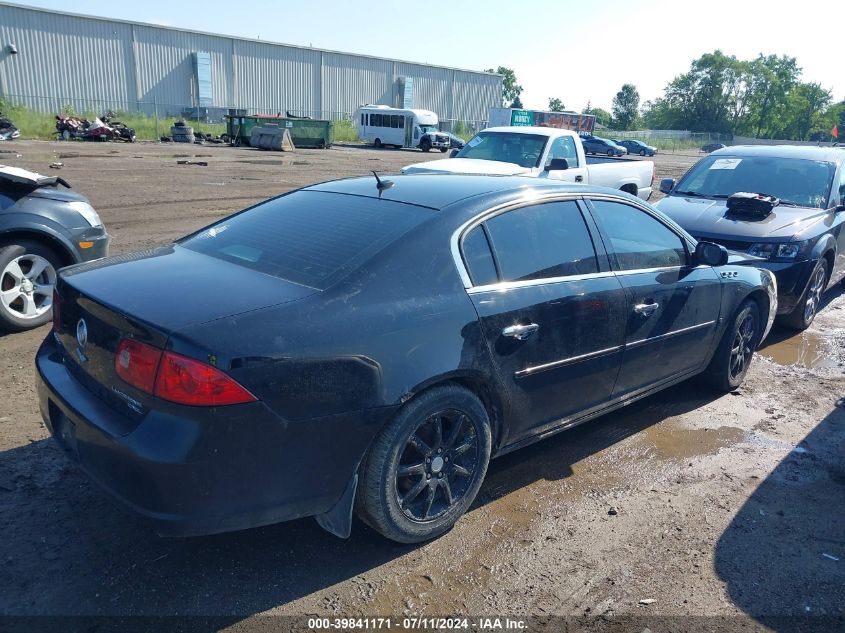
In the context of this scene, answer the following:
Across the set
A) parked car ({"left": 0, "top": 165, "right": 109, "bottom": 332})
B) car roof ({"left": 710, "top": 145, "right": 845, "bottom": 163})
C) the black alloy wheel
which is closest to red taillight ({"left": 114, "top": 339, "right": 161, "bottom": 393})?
the black alloy wheel

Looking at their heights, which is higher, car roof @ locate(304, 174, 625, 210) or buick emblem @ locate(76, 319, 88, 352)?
car roof @ locate(304, 174, 625, 210)

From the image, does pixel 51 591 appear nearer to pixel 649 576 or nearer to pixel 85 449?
pixel 85 449

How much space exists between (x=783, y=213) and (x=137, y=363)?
684cm

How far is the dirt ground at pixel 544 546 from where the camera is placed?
9.29 ft

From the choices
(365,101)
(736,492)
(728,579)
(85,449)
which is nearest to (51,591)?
(85,449)

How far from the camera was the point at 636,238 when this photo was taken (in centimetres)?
435

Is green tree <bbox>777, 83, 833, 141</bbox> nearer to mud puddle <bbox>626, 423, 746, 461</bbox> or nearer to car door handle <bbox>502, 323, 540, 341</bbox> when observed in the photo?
mud puddle <bbox>626, 423, 746, 461</bbox>

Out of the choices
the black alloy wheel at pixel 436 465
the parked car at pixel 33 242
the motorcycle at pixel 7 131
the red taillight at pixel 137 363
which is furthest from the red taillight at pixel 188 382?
the motorcycle at pixel 7 131

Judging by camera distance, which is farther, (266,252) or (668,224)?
(668,224)

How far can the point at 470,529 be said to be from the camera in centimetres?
341

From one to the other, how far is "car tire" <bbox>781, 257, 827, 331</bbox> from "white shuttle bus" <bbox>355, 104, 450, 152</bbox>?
40.4 meters

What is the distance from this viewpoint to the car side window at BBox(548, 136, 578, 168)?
1101cm

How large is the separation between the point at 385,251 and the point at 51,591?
78.6 inches

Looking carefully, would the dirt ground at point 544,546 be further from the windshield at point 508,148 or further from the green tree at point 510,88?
the green tree at point 510,88
